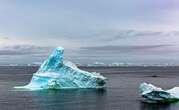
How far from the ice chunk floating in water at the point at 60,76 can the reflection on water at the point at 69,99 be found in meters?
1.77

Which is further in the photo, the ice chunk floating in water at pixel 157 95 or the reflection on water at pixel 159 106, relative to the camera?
the ice chunk floating in water at pixel 157 95

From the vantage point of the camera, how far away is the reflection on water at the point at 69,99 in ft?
197

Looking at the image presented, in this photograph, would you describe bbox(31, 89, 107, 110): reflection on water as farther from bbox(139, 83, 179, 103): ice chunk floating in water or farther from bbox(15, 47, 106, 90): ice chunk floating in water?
bbox(139, 83, 179, 103): ice chunk floating in water

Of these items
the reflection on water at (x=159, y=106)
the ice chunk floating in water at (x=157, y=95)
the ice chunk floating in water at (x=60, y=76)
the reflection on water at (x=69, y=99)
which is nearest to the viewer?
the reflection on water at (x=159, y=106)

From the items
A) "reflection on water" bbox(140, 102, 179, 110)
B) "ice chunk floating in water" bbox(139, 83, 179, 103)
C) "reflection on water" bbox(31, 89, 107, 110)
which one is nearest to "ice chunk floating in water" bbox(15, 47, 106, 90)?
"reflection on water" bbox(31, 89, 107, 110)

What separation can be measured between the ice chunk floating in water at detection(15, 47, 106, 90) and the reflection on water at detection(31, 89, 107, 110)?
5.80 ft

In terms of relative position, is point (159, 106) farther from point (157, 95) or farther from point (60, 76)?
point (60, 76)

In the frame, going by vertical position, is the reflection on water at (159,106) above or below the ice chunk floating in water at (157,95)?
below

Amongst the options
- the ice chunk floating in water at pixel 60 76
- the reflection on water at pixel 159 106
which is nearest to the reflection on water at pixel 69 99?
the ice chunk floating in water at pixel 60 76

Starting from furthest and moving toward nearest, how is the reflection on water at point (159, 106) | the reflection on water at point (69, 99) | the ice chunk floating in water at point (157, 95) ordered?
1. the ice chunk floating in water at point (157, 95)
2. the reflection on water at point (69, 99)
3. the reflection on water at point (159, 106)

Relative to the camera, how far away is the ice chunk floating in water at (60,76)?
81188 mm

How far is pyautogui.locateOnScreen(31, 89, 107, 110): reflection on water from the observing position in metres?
60.1

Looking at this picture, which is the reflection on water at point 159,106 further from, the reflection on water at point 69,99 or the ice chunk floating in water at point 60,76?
the ice chunk floating in water at point 60,76

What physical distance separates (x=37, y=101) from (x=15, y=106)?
656cm
